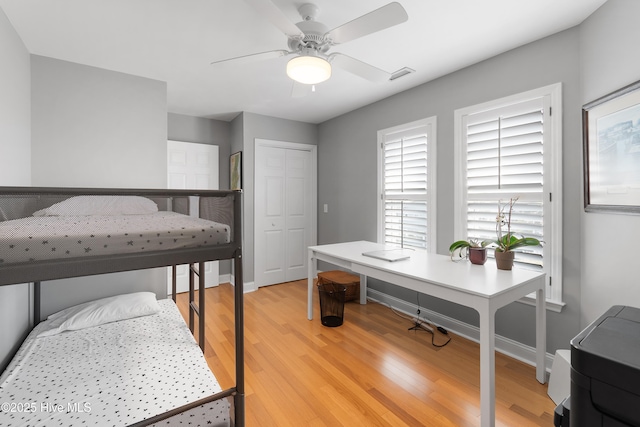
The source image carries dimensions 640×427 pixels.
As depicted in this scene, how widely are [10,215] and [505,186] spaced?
2.84m

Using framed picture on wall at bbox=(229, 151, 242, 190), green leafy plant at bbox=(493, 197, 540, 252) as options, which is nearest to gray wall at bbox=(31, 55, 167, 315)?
framed picture on wall at bbox=(229, 151, 242, 190)

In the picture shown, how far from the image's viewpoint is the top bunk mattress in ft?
2.99

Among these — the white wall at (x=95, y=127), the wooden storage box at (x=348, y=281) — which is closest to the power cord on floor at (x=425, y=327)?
the wooden storage box at (x=348, y=281)

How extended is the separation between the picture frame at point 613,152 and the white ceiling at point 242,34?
65cm

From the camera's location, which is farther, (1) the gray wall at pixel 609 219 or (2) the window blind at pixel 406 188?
(2) the window blind at pixel 406 188

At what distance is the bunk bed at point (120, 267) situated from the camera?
0.94 m

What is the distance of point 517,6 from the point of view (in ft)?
5.80

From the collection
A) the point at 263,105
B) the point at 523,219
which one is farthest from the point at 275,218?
the point at 523,219

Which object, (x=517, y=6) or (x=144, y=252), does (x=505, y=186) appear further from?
(x=144, y=252)

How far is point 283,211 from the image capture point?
4309mm

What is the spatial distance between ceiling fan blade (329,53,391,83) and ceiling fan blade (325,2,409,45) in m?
0.15

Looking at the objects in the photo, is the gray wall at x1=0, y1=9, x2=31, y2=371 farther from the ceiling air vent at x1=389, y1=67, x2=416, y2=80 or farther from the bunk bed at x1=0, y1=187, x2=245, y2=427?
the ceiling air vent at x1=389, y1=67, x2=416, y2=80

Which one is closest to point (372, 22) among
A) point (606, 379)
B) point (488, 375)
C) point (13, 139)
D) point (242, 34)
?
point (242, 34)

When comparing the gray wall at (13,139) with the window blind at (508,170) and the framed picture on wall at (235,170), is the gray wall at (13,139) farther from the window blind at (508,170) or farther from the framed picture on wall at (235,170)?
the window blind at (508,170)
